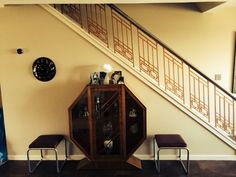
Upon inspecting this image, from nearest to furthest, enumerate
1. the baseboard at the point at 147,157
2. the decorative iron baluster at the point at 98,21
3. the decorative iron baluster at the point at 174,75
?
the baseboard at the point at 147,157 → the decorative iron baluster at the point at 98,21 → the decorative iron baluster at the point at 174,75

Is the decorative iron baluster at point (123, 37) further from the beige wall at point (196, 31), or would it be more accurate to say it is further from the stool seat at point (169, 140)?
the stool seat at point (169, 140)

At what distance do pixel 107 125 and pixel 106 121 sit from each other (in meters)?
0.06

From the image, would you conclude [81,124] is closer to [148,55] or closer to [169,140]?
[169,140]

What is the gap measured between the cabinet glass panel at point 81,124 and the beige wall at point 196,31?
2.22 meters

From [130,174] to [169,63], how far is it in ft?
7.83

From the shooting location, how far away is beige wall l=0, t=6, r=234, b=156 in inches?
141

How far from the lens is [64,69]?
12.0ft

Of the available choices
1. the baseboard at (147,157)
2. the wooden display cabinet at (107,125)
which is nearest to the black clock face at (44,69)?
the wooden display cabinet at (107,125)

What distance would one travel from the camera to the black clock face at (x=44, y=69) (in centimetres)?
365

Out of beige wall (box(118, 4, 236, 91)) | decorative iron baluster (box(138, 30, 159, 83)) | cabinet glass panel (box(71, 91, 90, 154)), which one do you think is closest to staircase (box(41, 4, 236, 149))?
decorative iron baluster (box(138, 30, 159, 83))

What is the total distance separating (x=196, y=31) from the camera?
4621 mm

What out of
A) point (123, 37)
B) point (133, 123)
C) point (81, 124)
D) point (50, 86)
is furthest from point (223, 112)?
point (50, 86)

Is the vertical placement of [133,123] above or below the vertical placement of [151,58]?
below

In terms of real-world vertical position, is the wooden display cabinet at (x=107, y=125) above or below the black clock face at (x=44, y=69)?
below
